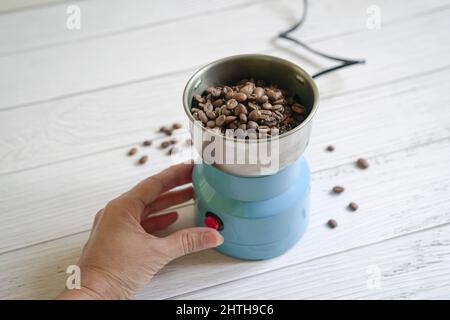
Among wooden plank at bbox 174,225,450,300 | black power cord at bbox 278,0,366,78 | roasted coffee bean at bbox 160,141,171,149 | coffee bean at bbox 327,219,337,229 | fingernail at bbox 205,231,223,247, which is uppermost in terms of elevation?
black power cord at bbox 278,0,366,78

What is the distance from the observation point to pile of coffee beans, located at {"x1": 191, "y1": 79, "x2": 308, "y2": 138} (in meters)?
0.70

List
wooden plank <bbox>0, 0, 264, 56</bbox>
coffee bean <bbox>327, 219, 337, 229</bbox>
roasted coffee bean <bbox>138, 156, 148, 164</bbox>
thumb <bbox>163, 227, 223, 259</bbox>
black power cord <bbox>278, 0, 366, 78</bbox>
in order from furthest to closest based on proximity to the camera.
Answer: wooden plank <bbox>0, 0, 264, 56</bbox>, black power cord <bbox>278, 0, 366, 78</bbox>, roasted coffee bean <bbox>138, 156, 148, 164</bbox>, coffee bean <bbox>327, 219, 337, 229</bbox>, thumb <bbox>163, 227, 223, 259</bbox>

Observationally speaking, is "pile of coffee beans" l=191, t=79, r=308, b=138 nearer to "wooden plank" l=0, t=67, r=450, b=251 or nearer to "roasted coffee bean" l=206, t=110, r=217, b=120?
"roasted coffee bean" l=206, t=110, r=217, b=120

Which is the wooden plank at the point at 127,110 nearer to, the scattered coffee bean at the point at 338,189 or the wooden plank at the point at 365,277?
the scattered coffee bean at the point at 338,189

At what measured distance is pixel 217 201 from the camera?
777 millimetres

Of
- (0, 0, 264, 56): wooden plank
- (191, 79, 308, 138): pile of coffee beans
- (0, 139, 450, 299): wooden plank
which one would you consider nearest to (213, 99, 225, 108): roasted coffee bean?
(191, 79, 308, 138): pile of coffee beans

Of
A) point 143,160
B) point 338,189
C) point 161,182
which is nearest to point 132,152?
point 143,160

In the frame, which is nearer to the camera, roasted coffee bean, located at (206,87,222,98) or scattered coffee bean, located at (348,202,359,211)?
roasted coffee bean, located at (206,87,222,98)

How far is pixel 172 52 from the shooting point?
1.22 meters

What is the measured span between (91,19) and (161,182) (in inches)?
25.9

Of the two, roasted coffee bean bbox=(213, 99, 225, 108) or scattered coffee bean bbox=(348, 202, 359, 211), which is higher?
roasted coffee bean bbox=(213, 99, 225, 108)
